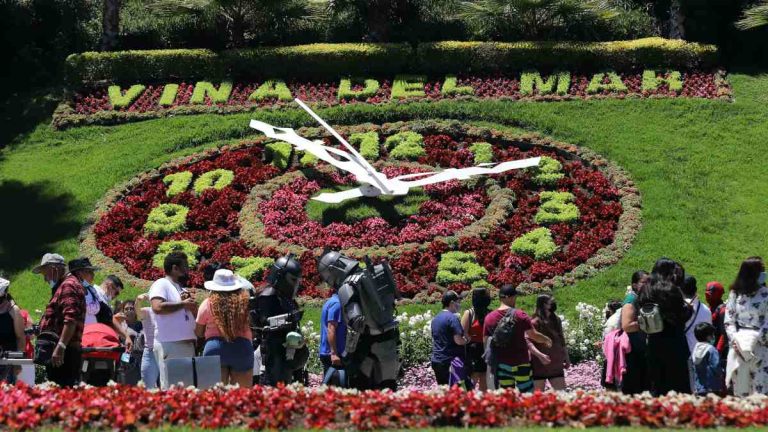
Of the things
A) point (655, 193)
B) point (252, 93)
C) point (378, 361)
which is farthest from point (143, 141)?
point (378, 361)

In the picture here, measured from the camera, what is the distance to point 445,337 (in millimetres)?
15375

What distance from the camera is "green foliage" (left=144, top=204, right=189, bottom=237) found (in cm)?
2328

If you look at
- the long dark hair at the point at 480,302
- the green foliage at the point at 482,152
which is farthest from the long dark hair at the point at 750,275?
the green foliage at the point at 482,152

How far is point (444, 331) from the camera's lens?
15344 millimetres

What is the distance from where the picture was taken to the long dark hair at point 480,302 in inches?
609

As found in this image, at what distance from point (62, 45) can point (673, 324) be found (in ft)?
68.3

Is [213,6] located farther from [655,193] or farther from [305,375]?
[305,375]

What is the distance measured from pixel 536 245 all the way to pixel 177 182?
692 cm

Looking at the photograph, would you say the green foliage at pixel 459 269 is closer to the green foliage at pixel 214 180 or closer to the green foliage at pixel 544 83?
the green foliage at pixel 214 180

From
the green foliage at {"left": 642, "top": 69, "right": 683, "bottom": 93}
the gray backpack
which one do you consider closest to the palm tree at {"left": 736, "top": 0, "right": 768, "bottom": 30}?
the green foliage at {"left": 642, "top": 69, "right": 683, "bottom": 93}

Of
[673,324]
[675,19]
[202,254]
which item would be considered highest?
[675,19]

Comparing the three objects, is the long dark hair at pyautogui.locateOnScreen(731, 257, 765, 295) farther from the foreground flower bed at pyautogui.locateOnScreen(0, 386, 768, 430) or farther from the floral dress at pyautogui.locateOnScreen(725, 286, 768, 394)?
the foreground flower bed at pyautogui.locateOnScreen(0, 386, 768, 430)

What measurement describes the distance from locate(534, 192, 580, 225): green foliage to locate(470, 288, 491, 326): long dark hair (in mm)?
7215

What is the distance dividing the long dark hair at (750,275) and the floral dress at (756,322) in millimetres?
89
